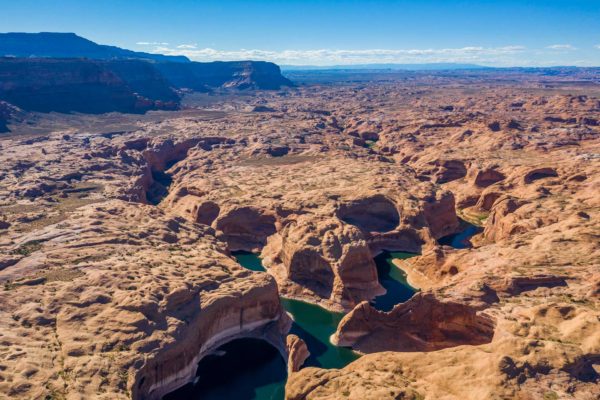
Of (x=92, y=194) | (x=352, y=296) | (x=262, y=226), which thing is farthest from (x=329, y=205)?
(x=92, y=194)

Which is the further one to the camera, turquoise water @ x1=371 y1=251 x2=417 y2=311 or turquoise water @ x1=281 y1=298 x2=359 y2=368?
turquoise water @ x1=371 y1=251 x2=417 y2=311

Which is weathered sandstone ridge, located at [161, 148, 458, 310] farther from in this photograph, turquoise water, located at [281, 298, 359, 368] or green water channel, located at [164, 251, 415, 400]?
green water channel, located at [164, 251, 415, 400]

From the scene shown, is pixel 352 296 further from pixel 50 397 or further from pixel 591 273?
pixel 50 397

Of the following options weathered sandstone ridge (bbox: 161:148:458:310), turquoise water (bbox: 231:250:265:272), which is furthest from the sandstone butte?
turquoise water (bbox: 231:250:265:272)

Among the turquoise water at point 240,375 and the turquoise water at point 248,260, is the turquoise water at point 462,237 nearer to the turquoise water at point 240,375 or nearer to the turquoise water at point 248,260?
the turquoise water at point 248,260

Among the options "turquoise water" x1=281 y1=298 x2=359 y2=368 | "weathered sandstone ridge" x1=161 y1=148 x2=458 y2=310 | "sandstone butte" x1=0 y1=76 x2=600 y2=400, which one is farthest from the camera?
"weathered sandstone ridge" x1=161 y1=148 x2=458 y2=310

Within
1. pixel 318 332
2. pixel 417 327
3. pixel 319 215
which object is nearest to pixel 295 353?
pixel 318 332

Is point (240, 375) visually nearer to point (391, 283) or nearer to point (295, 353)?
point (295, 353)
